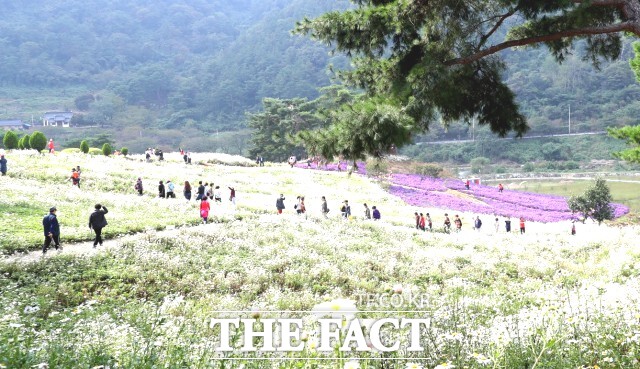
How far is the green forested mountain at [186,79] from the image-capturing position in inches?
4294

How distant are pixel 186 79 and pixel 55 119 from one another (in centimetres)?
5272

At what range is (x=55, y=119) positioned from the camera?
389ft

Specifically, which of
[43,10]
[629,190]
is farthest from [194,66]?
[629,190]

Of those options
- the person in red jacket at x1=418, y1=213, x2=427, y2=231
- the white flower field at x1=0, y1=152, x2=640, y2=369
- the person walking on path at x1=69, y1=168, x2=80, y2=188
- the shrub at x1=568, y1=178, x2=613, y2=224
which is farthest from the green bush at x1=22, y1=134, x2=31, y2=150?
the shrub at x1=568, y1=178, x2=613, y2=224

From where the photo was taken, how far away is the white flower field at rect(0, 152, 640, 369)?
4.32 metres

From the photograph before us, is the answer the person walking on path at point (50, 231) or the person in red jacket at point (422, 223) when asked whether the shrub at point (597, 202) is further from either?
the person walking on path at point (50, 231)

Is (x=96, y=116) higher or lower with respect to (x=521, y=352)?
higher

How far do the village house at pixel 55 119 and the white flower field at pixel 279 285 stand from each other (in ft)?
321

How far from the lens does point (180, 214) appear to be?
2292 centimetres

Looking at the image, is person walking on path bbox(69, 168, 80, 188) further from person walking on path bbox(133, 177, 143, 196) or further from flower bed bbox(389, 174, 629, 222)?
flower bed bbox(389, 174, 629, 222)

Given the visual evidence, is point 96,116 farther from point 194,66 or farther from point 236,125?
point 194,66

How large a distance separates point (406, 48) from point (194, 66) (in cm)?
18136

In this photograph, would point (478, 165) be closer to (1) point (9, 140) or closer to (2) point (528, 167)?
(2) point (528, 167)

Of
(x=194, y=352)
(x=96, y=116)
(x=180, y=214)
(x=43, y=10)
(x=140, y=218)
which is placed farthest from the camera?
(x=43, y=10)
